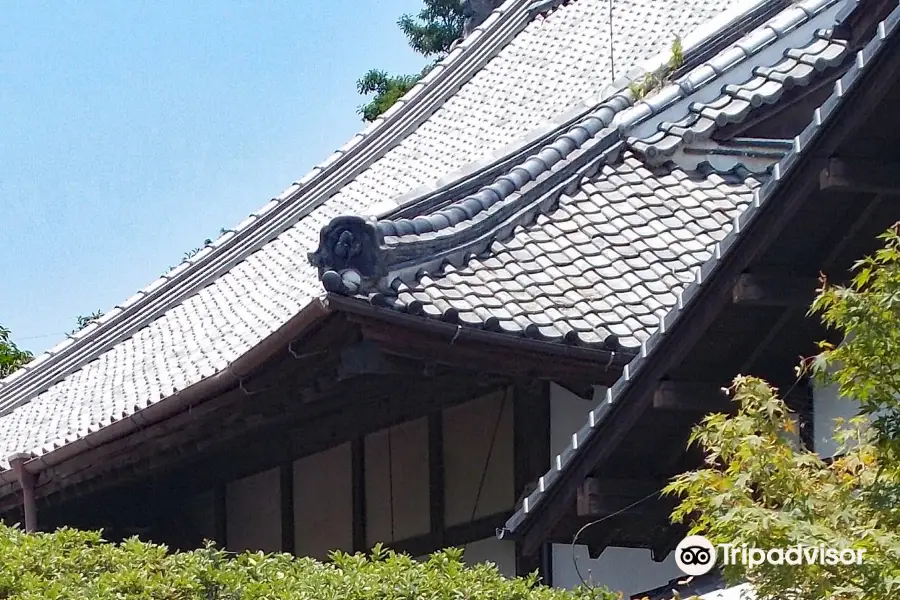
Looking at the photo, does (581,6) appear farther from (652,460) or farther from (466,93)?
(652,460)

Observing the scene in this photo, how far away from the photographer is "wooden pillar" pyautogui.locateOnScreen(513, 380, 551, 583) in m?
7.89

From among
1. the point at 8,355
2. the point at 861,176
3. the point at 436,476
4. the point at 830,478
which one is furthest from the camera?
the point at 8,355

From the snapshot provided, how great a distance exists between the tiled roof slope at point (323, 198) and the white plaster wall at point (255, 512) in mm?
1081

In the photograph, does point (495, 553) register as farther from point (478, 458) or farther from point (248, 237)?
point (248, 237)

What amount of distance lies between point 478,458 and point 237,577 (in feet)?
10.9

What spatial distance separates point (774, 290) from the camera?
6035 mm

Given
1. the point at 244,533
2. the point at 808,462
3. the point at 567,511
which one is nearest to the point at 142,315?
the point at 244,533

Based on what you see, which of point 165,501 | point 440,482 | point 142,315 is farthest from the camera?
point 142,315

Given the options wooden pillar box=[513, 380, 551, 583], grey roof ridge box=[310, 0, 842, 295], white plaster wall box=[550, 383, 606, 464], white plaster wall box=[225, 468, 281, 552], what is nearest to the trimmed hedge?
grey roof ridge box=[310, 0, 842, 295]

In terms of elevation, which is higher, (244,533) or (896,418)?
(244,533)

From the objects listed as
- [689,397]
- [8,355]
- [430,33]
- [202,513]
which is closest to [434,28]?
[430,33]

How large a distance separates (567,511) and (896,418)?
196 cm

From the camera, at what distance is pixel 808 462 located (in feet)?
15.8

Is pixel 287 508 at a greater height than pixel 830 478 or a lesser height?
greater
